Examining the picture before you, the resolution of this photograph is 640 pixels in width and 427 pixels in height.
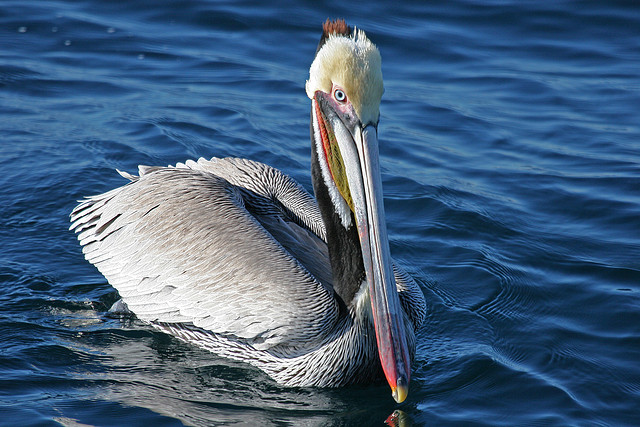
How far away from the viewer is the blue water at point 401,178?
4734mm

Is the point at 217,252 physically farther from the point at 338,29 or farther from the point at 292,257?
the point at 338,29

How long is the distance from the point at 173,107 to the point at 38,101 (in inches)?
55.1

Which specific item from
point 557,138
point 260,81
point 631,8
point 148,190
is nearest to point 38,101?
point 260,81

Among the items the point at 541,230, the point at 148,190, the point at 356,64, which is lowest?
the point at 541,230

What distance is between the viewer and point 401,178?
7.59 metres

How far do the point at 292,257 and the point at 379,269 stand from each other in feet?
→ 2.54

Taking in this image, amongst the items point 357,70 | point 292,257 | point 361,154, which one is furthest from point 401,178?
point 357,70

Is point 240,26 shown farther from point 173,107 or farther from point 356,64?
point 356,64

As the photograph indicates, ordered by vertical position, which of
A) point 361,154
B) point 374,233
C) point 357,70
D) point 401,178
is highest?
point 357,70

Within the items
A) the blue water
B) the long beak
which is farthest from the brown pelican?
the blue water

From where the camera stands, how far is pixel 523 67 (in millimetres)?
10016

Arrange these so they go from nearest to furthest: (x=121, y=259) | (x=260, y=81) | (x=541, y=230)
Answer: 1. (x=121, y=259)
2. (x=541, y=230)
3. (x=260, y=81)

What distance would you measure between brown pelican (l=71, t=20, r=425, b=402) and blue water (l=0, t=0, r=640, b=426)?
225 millimetres

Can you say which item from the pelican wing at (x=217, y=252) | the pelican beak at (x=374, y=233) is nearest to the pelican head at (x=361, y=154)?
the pelican beak at (x=374, y=233)
